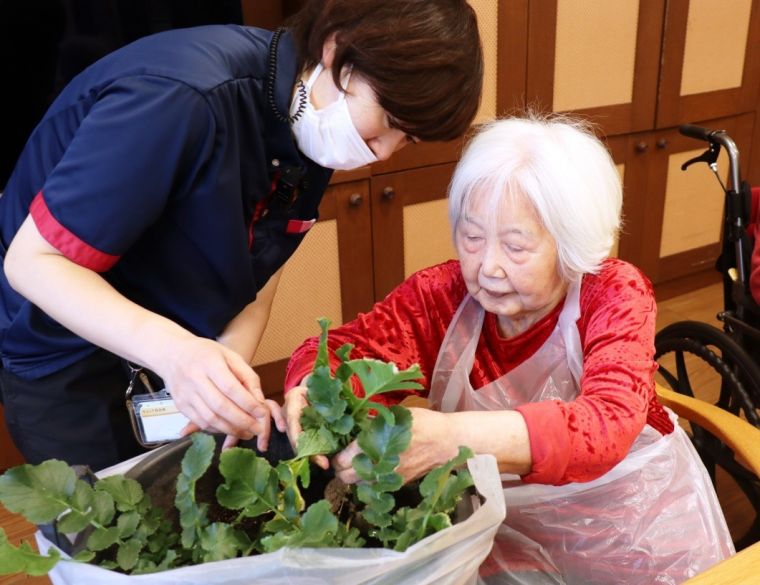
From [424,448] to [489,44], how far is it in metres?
1.88

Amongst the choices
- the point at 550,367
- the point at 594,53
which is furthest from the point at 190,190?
the point at 594,53

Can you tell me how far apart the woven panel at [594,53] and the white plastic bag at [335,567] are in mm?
2204

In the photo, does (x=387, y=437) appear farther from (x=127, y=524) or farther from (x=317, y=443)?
(x=127, y=524)

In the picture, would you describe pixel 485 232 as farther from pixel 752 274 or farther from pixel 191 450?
pixel 752 274

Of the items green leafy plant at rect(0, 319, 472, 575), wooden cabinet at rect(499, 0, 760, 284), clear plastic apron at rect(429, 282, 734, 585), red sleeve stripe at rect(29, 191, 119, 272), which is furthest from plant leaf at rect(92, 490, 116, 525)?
wooden cabinet at rect(499, 0, 760, 284)

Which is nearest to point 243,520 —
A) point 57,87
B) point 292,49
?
point 292,49

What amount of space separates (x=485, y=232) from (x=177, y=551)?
21.0 inches

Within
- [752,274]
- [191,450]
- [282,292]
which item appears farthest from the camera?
→ [282,292]

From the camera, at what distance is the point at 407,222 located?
7.66 ft

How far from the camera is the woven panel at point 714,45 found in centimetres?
274

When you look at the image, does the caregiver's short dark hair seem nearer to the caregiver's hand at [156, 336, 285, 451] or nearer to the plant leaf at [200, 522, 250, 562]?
the caregiver's hand at [156, 336, 285, 451]

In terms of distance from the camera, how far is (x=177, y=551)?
0.60m

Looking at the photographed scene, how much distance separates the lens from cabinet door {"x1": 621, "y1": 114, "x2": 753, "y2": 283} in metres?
2.80

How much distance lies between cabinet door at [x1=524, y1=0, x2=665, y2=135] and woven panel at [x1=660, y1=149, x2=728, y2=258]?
0.92ft
